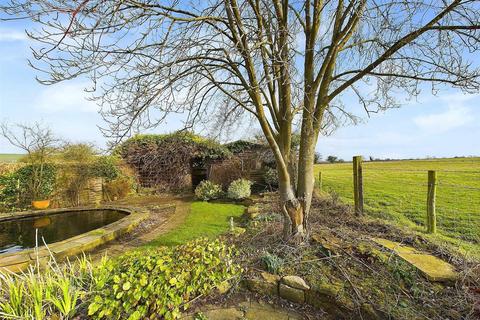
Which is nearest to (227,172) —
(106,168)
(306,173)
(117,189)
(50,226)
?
(117,189)

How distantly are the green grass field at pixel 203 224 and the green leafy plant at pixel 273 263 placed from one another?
8.48 feet

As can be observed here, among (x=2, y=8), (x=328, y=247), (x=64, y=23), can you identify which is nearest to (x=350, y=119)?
(x=328, y=247)

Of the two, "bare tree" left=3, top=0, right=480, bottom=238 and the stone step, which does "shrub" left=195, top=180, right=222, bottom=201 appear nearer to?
"bare tree" left=3, top=0, right=480, bottom=238

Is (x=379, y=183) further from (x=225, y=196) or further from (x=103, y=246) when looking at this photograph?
(x=103, y=246)

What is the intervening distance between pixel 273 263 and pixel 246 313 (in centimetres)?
75

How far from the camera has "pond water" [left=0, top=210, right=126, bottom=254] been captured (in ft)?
20.7

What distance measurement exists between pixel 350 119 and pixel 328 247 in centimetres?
341

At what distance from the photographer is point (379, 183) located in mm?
13430

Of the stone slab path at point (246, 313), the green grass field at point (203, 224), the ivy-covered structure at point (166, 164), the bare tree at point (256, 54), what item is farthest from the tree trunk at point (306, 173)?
the ivy-covered structure at point (166, 164)

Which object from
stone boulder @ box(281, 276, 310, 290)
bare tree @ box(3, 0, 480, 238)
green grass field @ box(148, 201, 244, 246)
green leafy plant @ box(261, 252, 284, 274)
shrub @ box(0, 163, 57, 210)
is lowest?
green grass field @ box(148, 201, 244, 246)

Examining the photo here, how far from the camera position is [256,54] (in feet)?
12.8

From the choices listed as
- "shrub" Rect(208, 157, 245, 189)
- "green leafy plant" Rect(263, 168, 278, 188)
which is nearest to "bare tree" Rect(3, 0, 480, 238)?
"green leafy plant" Rect(263, 168, 278, 188)

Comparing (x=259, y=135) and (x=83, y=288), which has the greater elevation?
(x=259, y=135)

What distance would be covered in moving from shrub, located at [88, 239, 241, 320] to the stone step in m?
2.30
